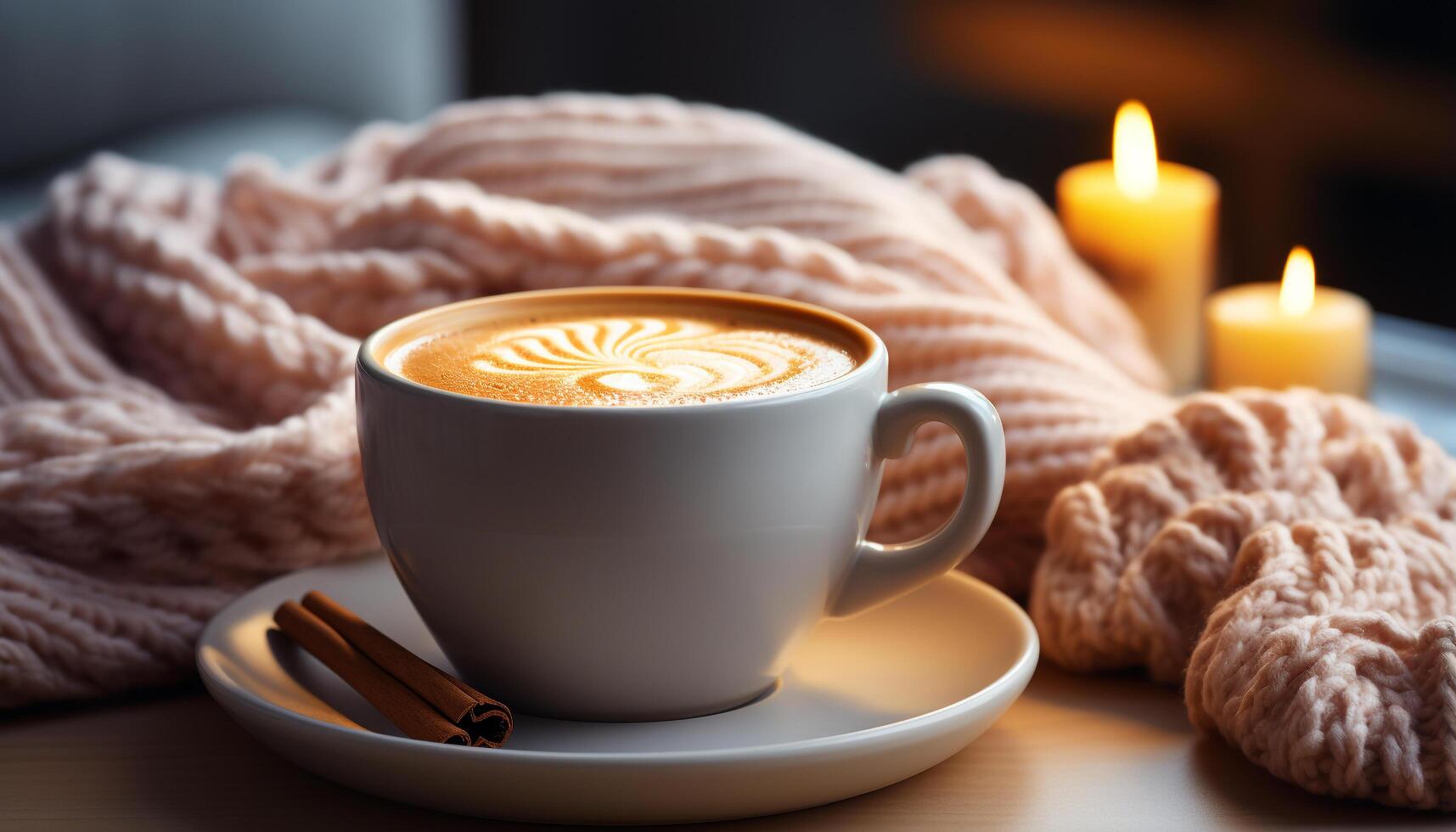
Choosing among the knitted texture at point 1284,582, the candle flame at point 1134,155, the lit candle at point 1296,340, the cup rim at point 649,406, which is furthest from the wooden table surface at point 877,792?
the candle flame at point 1134,155

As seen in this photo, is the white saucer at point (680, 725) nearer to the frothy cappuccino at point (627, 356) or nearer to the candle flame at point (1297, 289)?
the frothy cappuccino at point (627, 356)

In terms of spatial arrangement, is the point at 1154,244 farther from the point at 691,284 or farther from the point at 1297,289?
the point at 691,284

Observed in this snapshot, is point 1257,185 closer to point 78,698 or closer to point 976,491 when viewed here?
point 976,491

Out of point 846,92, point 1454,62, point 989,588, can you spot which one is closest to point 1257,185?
point 1454,62

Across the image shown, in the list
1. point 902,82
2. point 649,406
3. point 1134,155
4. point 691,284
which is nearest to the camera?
point 649,406

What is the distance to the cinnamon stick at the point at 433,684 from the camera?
50cm

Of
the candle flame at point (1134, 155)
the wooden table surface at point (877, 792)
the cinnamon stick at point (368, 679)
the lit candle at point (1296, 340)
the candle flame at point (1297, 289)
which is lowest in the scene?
the wooden table surface at point (877, 792)

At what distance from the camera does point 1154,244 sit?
0.98 metres

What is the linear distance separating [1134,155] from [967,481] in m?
0.59

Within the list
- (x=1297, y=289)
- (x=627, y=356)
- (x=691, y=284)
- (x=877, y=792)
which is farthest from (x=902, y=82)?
(x=877, y=792)

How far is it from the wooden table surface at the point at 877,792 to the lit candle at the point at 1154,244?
478 millimetres

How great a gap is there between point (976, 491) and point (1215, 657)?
0.33 feet

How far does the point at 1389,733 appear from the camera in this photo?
18.0 inches

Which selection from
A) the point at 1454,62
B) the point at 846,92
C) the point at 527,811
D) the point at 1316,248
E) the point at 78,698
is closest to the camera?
the point at 527,811
